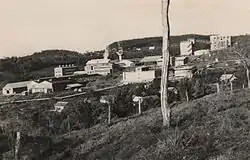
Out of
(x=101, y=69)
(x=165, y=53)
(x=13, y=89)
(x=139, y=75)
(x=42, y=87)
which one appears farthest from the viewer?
(x=101, y=69)

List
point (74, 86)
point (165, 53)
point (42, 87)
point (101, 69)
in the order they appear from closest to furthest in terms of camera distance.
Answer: point (165, 53) → point (74, 86) → point (42, 87) → point (101, 69)

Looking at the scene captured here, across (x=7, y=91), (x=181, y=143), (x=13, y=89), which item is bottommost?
(x=7, y=91)

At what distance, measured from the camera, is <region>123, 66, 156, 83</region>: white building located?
75625 mm

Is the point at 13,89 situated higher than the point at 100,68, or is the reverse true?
the point at 100,68

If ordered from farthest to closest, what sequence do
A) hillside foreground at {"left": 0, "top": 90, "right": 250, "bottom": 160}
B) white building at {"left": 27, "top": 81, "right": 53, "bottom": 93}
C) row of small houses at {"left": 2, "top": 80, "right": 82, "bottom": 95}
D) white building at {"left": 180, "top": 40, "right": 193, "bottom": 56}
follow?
white building at {"left": 180, "top": 40, "right": 193, "bottom": 56}
row of small houses at {"left": 2, "top": 80, "right": 82, "bottom": 95}
white building at {"left": 27, "top": 81, "right": 53, "bottom": 93}
hillside foreground at {"left": 0, "top": 90, "right": 250, "bottom": 160}

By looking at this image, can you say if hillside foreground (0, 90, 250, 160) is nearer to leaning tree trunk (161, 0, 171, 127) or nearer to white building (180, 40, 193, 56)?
leaning tree trunk (161, 0, 171, 127)

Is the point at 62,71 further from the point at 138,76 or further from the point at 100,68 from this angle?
the point at 138,76

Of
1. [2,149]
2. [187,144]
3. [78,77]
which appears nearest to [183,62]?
[78,77]

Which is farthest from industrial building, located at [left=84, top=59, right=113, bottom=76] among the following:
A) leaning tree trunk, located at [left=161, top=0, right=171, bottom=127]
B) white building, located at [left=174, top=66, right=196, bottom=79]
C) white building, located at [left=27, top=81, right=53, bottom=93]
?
leaning tree trunk, located at [left=161, top=0, right=171, bottom=127]

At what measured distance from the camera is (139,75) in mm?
77625

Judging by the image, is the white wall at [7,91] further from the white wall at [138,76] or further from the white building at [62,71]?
the white building at [62,71]

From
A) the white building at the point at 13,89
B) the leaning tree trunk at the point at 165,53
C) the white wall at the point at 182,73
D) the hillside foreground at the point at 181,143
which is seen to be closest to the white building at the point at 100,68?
the white building at the point at 13,89

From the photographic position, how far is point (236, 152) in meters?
6.44

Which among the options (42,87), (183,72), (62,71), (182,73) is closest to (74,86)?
(42,87)
